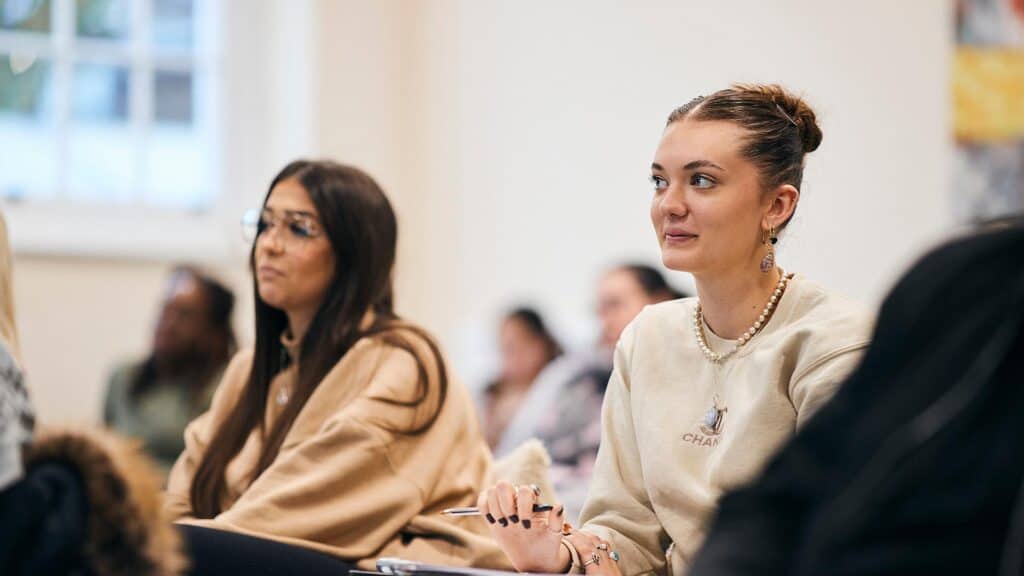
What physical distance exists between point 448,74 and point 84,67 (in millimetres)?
1561

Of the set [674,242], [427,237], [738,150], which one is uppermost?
[738,150]

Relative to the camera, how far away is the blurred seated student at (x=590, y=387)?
4490 mm

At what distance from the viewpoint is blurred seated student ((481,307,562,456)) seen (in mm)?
5727

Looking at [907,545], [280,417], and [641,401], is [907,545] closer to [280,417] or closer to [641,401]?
[641,401]

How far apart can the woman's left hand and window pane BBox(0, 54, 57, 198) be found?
3986mm

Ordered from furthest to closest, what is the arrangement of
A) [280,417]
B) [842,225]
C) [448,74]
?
[448,74]
[842,225]
[280,417]

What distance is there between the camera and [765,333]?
2.26m

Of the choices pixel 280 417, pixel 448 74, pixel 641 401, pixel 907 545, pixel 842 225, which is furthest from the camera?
pixel 448 74

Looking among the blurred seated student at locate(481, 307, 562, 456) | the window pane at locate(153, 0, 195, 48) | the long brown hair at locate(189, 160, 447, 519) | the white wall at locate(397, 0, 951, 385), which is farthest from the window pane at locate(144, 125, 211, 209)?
the long brown hair at locate(189, 160, 447, 519)

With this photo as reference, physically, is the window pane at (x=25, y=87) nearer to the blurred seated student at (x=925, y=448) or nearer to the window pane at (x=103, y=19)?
the window pane at (x=103, y=19)

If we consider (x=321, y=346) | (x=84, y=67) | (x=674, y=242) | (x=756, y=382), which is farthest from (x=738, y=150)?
(x=84, y=67)

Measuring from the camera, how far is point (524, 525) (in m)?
2.14

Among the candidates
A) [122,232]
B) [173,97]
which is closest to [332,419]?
[122,232]

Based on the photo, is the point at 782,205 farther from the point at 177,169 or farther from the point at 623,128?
the point at 177,169
